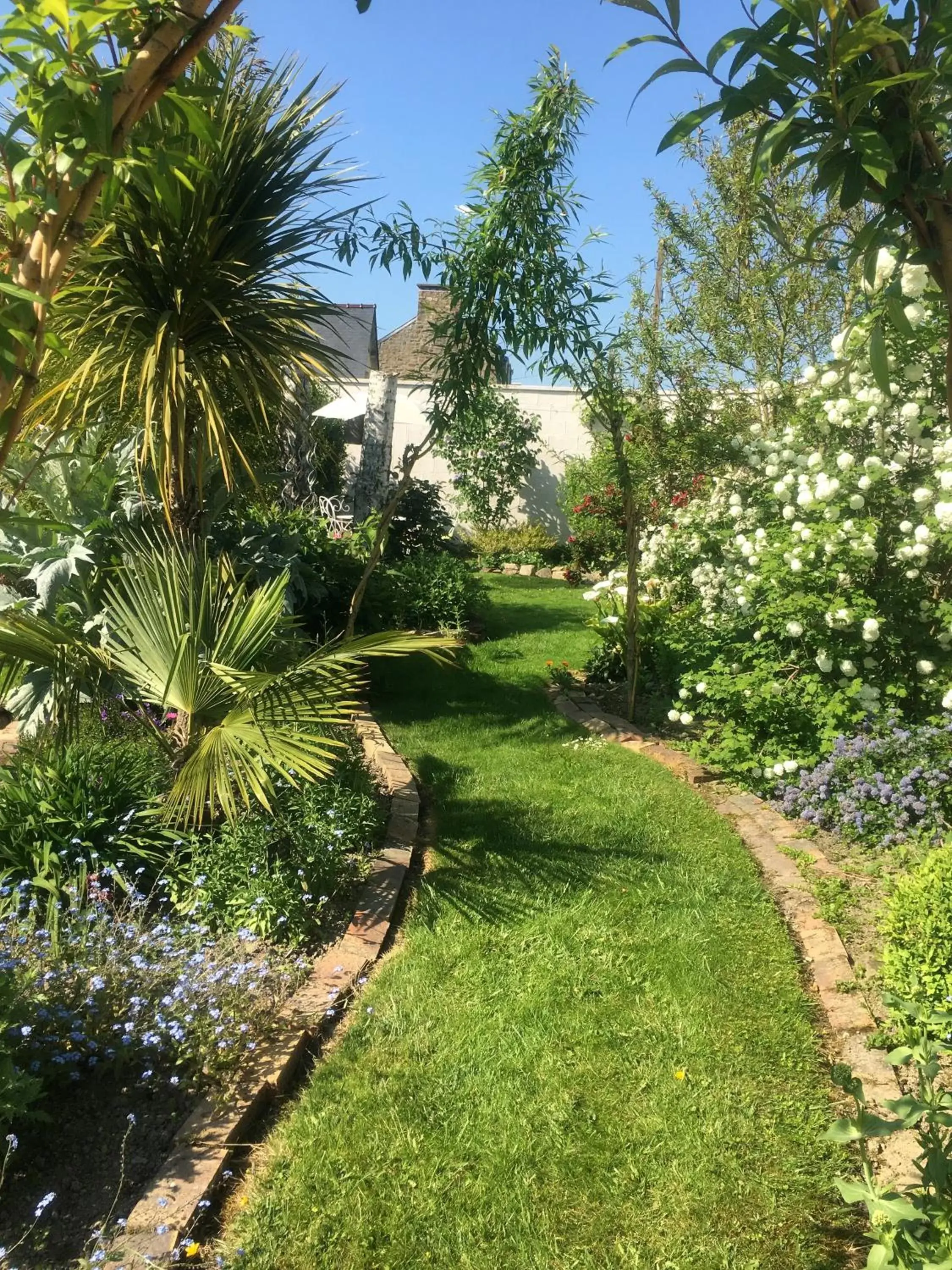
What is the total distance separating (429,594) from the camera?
7.52m

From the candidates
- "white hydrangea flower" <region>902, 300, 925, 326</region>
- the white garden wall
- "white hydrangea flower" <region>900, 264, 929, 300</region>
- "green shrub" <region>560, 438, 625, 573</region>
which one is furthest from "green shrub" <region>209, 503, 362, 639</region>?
the white garden wall

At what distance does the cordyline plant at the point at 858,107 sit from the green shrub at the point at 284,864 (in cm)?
266

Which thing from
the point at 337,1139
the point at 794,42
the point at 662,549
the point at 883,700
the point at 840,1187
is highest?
the point at 794,42

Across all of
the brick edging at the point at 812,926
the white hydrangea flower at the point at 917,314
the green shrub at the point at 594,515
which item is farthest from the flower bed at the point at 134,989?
the green shrub at the point at 594,515

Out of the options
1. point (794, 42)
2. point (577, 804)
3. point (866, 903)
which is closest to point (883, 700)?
point (866, 903)

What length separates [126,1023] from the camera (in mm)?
2441

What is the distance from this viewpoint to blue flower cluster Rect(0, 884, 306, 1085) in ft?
7.83

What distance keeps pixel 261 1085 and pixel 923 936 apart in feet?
7.04

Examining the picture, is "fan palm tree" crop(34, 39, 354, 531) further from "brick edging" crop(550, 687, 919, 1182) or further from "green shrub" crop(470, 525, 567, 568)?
"green shrub" crop(470, 525, 567, 568)

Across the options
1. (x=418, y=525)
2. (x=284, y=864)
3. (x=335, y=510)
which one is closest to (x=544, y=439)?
(x=335, y=510)

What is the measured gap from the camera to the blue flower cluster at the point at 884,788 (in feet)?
12.5

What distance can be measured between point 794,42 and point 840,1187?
190cm

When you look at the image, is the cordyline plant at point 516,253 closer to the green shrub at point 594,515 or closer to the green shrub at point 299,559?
the green shrub at point 299,559

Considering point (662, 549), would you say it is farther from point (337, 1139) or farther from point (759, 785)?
point (337, 1139)
